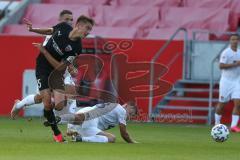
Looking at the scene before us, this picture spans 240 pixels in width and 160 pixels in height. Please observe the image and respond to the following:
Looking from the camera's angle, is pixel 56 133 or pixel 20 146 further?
pixel 56 133

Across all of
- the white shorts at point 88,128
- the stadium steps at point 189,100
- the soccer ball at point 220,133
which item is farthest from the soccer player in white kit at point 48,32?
the stadium steps at point 189,100

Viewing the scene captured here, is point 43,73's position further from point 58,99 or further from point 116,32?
point 116,32

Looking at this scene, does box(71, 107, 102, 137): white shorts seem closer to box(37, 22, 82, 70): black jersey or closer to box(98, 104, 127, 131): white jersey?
box(98, 104, 127, 131): white jersey

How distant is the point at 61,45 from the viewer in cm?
1496

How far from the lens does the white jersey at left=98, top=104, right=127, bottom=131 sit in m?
15.0

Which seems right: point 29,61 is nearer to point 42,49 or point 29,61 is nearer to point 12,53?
point 12,53

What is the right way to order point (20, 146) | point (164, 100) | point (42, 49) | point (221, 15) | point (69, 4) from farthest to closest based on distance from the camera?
point (69, 4)
point (221, 15)
point (164, 100)
point (42, 49)
point (20, 146)

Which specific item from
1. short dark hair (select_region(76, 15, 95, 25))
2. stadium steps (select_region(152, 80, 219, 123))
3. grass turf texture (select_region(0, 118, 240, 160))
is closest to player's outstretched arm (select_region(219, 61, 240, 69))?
grass turf texture (select_region(0, 118, 240, 160))

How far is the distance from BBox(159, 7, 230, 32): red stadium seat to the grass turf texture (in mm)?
6566

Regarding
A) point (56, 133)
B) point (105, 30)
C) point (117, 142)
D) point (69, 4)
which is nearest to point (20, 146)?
point (56, 133)

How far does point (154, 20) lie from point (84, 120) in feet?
38.3

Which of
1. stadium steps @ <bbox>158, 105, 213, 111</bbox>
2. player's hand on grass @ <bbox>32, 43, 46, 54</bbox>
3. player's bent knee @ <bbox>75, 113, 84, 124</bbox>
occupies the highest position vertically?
player's hand on grass @ <bbox>32, 43, 46, 54</bbox>

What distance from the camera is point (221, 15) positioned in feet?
84.2

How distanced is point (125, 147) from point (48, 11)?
13903mm
